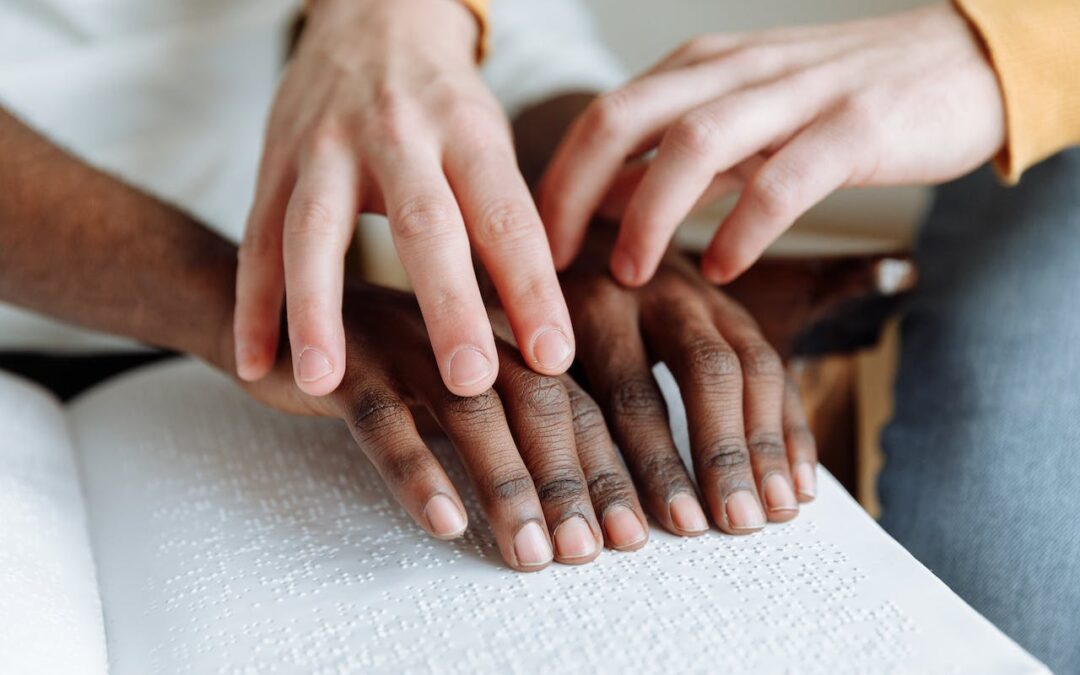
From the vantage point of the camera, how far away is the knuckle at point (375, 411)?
435mm

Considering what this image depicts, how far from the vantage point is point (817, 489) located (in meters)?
0.48

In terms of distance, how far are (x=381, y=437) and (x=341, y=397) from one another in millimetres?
39

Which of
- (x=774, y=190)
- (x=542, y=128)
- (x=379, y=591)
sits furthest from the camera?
(x=542, y=128)

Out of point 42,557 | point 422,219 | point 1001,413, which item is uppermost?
point 422,219

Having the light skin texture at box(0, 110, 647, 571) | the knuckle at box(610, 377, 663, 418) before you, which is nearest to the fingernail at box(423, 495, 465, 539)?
the light skin texture at box(0, 110, 647, 571)

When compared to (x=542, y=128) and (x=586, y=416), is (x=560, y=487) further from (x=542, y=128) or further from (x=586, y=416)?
(x=542, y=128)

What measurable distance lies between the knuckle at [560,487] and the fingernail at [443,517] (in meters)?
0.04

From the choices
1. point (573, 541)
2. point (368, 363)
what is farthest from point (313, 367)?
point (573, 541)

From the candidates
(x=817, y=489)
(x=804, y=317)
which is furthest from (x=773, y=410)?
(x=804, y=317)

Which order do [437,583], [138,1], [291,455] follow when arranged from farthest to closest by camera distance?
[138,1] → [291,455] → [437,583]

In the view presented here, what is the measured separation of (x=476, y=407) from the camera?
44 centimetres

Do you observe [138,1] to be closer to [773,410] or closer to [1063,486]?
[773,410]

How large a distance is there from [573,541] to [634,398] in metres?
0.09

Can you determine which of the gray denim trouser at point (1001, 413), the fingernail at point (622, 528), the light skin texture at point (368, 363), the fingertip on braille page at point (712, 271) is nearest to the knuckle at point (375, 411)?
the light skin texture at point (368, 363)
